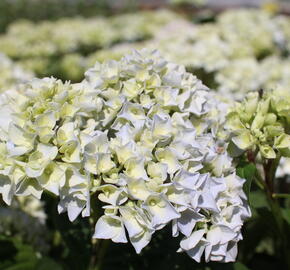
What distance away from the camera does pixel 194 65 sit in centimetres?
223

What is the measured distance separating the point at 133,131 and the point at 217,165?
203 millimetres

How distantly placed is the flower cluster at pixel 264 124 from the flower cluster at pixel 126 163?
64 millimetres

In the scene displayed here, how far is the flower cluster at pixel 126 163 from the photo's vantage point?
93 centimetres

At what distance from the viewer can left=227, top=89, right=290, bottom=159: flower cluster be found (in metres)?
1.09

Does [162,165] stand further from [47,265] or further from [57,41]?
[57,41]

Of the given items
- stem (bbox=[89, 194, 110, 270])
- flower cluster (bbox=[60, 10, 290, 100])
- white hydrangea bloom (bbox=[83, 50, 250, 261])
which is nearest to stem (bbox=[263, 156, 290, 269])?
white hydrangea bloom (bbox=[83, 50, 250, 261])

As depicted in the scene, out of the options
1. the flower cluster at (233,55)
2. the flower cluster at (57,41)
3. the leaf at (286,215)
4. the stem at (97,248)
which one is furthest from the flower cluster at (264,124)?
the flower cluster at (57,41)

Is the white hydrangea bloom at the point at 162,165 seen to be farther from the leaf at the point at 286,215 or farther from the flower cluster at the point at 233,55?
the flower cluster at the point at 233,55

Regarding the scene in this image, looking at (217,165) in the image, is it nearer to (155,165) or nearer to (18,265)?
(155,165)

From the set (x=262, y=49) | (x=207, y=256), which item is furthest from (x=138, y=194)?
(x=262, y=49)

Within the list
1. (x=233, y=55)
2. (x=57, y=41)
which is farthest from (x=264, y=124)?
(x=57, y=41)

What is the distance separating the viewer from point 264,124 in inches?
44.1

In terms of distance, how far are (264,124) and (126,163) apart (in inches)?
14.4

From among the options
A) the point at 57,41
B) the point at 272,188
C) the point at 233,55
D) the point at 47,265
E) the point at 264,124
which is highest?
the point at 264,124
